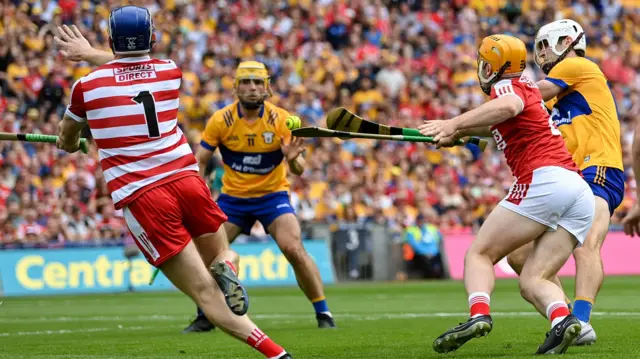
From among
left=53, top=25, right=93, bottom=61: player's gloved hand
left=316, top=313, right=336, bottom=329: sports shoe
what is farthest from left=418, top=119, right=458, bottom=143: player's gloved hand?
left=316, top=313, right=336, bottom=329: sports shoe

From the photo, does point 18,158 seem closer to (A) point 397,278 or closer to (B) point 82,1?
(B) point 82,1

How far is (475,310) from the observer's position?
25.2ft

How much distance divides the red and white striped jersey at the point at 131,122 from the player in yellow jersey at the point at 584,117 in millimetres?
3389

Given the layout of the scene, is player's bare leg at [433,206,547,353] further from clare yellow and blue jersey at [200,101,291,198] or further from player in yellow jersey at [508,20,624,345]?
clare yellow and blue jersey at [200,101,291,198]

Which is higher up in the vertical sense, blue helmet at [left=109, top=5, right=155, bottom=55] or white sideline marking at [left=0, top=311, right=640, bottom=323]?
blue helmet at [left=109, top=5, right=155, bottom=55]

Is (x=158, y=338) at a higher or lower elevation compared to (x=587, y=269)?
lower

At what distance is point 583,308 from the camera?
8.83 metres

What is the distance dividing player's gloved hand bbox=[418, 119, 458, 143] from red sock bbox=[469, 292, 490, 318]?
1090 mm

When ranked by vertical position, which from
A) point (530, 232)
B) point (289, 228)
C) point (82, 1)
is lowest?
point (289, 228)

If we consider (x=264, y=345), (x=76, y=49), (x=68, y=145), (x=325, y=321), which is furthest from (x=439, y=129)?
(x=325, y=321)

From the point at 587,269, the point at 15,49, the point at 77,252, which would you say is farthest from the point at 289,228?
the point at 15,49

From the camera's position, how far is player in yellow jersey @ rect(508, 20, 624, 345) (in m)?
9.25

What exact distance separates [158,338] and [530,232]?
166 inches

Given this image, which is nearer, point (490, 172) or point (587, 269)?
point (587, 269)
